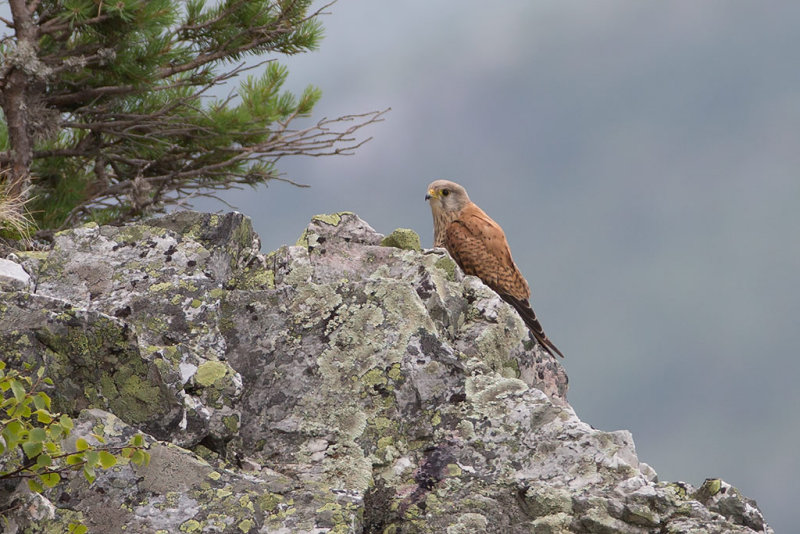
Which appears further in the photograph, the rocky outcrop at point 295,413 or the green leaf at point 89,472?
the rocky outcrop at point 295,413

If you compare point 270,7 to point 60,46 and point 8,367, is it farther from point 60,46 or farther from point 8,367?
point 8,367

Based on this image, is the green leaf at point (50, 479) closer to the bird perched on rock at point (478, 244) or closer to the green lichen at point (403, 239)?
the green lichen at point (403, 239)

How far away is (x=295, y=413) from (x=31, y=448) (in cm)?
119

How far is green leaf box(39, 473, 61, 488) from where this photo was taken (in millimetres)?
2908

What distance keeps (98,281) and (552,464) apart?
2.58 metres

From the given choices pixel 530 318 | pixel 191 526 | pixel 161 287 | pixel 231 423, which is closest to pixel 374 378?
pixel 231 423

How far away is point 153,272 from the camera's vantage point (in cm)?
442

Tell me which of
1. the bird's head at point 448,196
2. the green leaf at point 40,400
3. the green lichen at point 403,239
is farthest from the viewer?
the bird's head at point 448,196

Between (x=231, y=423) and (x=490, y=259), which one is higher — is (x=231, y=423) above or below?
below

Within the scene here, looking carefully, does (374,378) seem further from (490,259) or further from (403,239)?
(490,259)

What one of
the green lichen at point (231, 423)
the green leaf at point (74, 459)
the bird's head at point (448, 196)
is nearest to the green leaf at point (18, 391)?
the green leaf at point (74, 459)

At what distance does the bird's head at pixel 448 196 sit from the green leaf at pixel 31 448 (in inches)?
242

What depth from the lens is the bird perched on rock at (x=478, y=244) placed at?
7742 millimetres

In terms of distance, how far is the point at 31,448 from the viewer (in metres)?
2.84
